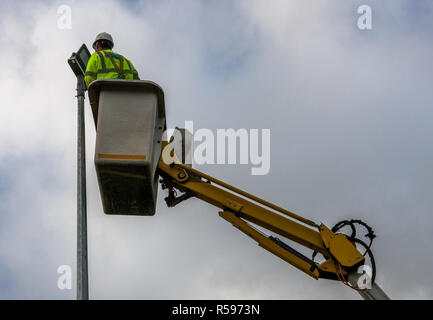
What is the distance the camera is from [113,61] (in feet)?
23.4

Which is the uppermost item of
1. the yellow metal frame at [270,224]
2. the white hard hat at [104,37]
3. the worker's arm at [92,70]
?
the white hard hat at [104,37]

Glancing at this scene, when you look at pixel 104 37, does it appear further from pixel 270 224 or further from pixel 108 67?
pixel 270 224

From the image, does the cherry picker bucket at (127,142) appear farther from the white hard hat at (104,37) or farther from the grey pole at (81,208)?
the white hard hat at (104,37)

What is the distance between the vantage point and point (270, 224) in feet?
21.8

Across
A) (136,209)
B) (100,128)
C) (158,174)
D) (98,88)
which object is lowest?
(136,209)

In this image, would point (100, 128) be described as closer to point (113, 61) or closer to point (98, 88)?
point (98, 88)

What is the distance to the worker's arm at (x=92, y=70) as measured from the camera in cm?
692

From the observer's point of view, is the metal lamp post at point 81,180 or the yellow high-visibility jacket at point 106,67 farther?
the yellow high-visibility jacket at point 106,67

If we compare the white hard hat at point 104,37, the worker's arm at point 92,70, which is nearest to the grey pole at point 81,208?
the worker's arm at point 92,70

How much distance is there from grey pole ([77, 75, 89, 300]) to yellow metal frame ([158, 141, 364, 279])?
98cm

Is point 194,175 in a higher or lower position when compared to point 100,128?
lower

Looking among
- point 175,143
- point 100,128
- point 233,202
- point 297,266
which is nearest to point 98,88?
point 100,128
